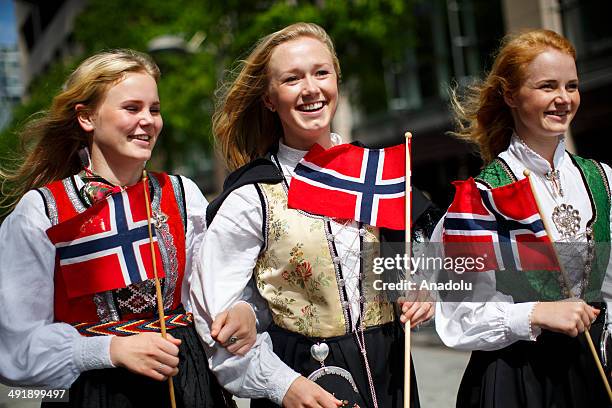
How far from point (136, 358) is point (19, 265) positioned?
481 millimetres

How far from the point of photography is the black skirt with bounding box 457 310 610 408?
85.9 inches

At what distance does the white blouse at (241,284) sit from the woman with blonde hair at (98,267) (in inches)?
6.1

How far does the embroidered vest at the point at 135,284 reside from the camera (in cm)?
226

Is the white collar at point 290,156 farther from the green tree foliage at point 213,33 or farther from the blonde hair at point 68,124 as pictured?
the green tree foliage at point 213,33

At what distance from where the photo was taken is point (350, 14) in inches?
332

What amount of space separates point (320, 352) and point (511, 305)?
0.63m

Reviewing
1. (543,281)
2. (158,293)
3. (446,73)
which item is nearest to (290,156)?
(158,293)

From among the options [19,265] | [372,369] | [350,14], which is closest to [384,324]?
[372,369]

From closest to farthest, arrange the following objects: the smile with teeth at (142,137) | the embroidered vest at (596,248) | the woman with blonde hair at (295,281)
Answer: the woman with blonde hair at (295,281)
the embroidered vest at (596,248)
the smile with teeth at (142,137)

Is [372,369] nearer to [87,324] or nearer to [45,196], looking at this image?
[87,324]

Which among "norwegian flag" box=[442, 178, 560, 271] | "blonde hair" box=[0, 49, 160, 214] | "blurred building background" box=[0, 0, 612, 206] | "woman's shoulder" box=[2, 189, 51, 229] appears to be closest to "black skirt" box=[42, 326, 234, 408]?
"woman's shoulder" box=[2, 189, 51, 229]

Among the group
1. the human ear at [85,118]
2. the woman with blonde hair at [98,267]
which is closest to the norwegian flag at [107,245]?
the woman with blonde hair at [98,267]

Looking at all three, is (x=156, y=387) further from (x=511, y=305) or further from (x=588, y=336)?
(x=588, y=336)

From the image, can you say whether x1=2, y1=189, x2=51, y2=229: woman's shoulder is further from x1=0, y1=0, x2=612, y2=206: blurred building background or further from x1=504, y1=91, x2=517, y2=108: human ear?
x1=0, y1=0, x2=612, y2=206: blurred building background
